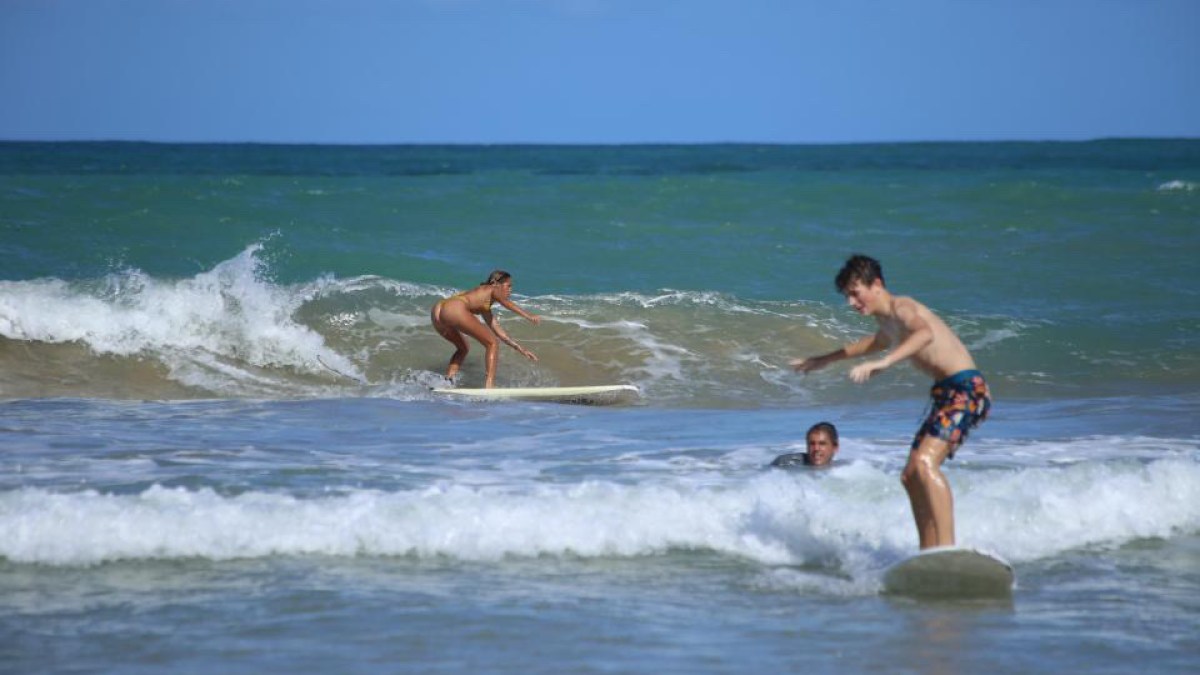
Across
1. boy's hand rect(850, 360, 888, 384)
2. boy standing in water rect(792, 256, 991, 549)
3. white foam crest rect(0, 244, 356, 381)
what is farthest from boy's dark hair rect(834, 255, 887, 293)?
white foam crest rect(0, 244, 356, 381)

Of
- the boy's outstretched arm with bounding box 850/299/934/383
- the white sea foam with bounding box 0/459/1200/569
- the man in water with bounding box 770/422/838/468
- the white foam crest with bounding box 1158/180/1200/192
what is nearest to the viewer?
the boy's outstretched arm with bounding box 850/299/934/383

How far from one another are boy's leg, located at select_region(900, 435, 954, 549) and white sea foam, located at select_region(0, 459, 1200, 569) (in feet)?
1.74

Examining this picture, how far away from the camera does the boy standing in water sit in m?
6.59

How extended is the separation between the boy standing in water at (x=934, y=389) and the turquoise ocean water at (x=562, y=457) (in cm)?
50

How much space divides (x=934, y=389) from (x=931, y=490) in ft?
1.52

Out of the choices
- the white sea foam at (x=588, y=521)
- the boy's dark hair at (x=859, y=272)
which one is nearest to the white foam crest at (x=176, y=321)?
the white sea foam at (x=588, y=521)

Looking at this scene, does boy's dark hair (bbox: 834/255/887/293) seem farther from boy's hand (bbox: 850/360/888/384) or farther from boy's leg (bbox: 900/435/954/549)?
boy's leg (bbox: 900/435/954/549)

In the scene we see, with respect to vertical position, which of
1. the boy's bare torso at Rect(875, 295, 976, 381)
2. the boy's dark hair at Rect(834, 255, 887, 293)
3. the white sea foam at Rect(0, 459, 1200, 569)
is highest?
the boy's dark hair at Rect(834, 255, 887, 293)

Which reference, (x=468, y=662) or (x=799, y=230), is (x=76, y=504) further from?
(x=799, y=230)

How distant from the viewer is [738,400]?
13.7 metres

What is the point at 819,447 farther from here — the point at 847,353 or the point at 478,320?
the point at 478,320

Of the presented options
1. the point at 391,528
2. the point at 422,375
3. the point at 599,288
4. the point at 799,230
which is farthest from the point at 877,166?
the point at 391,528

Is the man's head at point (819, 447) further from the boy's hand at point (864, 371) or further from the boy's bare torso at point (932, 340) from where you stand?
the boy's hand at point (864, 371)

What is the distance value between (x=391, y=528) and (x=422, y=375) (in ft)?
24.3
